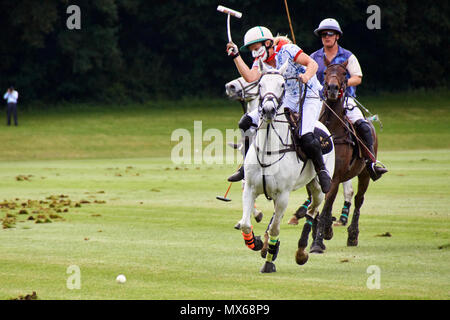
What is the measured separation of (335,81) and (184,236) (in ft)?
11.6

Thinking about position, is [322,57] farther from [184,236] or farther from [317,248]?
[184,236]

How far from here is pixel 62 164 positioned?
31922 mm

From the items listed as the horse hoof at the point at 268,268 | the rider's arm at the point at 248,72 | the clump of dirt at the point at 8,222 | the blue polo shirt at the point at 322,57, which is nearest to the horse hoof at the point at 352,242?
the blue polo shirt at the point at 322,57

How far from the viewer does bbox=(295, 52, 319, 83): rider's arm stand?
1046 cm

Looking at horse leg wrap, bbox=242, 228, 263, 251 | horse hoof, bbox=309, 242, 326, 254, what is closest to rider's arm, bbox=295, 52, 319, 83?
horse leg wrap, bbox=242, 228, 263, 251

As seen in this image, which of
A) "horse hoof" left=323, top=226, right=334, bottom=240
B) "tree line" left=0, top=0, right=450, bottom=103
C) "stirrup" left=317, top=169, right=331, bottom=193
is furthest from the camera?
"tree line" left=0, top=0, right=450, bottom=103

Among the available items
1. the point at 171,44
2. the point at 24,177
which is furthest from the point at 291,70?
the point at 171,44

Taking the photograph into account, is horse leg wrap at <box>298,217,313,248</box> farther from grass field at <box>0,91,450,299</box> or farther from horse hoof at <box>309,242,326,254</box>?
horse hoof at <box>309,242,326,254</box>

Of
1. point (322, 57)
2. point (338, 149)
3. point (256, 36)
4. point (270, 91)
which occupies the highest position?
point (256, 36)

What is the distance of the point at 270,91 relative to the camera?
31.7 ft

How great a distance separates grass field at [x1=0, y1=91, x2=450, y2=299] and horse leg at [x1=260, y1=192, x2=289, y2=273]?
0.70ft

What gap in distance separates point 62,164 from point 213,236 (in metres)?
19.3
